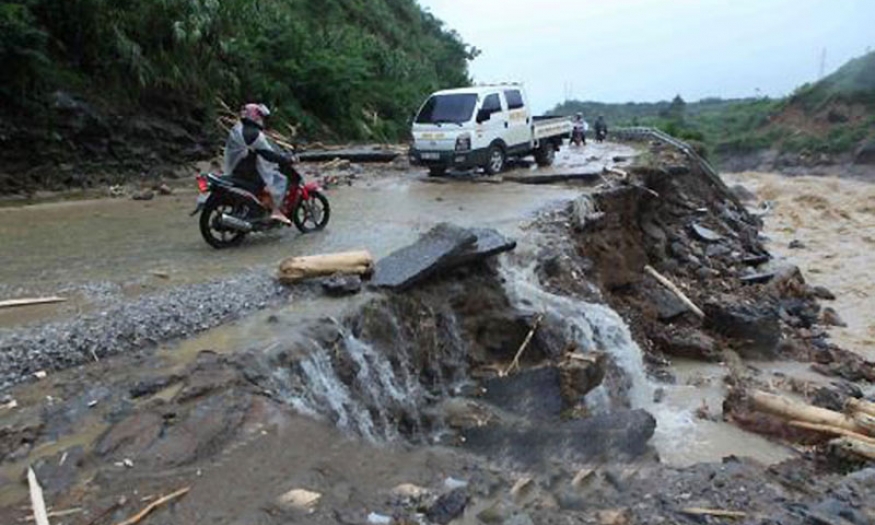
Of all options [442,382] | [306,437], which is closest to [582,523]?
[306,437]

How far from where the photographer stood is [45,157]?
17.0 metres

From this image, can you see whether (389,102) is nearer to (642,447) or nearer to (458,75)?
(458,75)

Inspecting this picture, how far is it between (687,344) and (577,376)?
15.2ft

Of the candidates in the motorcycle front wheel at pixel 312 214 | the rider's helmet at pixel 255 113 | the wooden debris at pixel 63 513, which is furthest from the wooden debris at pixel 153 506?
the motorcycle front wheel at pixel 312 214

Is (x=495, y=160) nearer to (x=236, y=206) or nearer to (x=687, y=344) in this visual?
(x=687, y=344)

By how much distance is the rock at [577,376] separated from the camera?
886 centimetres

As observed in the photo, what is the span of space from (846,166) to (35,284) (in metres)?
46.5

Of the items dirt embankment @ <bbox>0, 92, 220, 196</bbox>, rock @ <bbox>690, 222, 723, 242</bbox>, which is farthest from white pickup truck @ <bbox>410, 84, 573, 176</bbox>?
dirt embankment @ <bbox>0, 92, 220, 196</bbox>

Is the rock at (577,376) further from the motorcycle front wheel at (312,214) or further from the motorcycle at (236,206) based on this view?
the motorcycle front wheel at (312,214)

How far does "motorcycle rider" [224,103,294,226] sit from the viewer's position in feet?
36.4

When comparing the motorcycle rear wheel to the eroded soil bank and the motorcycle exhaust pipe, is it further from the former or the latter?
the eroded soil bank

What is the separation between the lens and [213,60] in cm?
2127

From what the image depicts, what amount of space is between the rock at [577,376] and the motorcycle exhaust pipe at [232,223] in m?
4.74

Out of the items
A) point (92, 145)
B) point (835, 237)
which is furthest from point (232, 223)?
point (835, 237)
